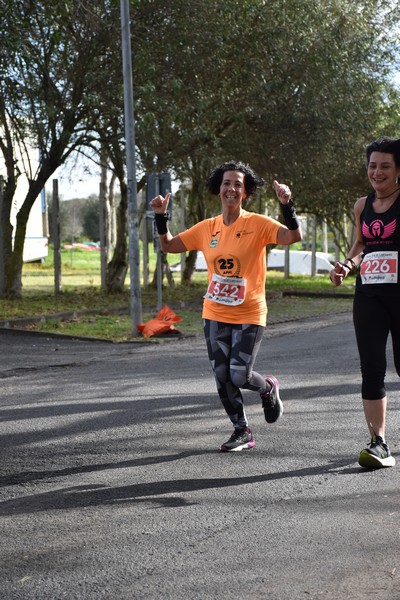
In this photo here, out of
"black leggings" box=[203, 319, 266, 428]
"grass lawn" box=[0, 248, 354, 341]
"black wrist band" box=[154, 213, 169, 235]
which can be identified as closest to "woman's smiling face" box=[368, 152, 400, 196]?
"black leggings" box=[203, 319, 266, 428]

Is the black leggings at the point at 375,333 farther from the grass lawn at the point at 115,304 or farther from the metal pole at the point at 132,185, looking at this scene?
the metal pole at the point at 132,185

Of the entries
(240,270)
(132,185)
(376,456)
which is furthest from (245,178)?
(132,185)

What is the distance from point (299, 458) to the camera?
6.71 m

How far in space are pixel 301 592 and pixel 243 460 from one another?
8.55ft

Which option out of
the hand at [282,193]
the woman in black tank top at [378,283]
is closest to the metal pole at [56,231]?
the hand at [282,193]

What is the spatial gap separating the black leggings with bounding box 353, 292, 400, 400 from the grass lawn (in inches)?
390

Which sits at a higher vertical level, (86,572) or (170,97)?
(170,97)

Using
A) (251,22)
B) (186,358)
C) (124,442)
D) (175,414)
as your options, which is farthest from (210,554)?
(251,22)

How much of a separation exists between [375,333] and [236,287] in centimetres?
100

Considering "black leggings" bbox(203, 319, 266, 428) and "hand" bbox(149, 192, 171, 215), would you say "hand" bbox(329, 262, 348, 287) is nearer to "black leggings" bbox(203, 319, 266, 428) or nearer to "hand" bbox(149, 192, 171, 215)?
"black leggings" bbox(203, 319, 266, 428)

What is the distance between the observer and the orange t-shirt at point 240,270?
6828 millimetres

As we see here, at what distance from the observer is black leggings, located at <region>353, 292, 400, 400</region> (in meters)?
6.26

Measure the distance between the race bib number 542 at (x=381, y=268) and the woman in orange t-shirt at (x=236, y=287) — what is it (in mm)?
600

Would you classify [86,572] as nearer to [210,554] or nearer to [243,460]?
[210,554]
